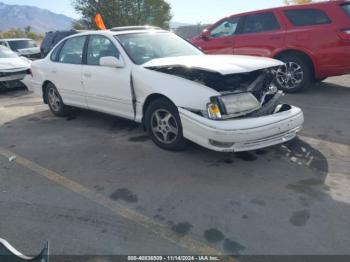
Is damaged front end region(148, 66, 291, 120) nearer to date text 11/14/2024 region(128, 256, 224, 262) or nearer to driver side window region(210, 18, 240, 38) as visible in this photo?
date text 11/14/2024 region(128, 256, 224, 262)

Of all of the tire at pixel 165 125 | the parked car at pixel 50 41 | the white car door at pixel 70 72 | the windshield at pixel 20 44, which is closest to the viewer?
the tire at pixel 165 125

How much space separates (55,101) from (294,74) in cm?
488

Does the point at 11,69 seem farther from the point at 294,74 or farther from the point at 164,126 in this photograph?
the point at 294,74

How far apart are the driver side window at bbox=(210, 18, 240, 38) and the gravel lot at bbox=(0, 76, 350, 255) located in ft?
12.1

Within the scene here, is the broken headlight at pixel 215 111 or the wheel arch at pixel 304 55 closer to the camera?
the broken headlight at pixel 215 111

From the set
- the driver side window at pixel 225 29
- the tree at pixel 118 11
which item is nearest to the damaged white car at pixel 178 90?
the driver side window at pixel 225 29

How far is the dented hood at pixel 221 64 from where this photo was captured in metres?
3.85

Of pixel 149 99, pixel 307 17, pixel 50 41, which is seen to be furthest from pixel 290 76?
pixel 50 41

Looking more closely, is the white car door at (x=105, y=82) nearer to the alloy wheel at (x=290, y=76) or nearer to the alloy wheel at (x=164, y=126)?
the alloy wheel at (x=164, y=126)

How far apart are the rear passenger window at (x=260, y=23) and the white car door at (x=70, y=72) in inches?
158

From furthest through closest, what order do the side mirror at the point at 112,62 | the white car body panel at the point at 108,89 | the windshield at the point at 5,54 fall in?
the windshield at the point at 5,54, the white car body panel at the point at 108,89, the side mirror at the point at 112,62

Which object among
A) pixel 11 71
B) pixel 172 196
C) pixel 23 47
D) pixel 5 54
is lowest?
pixel 23 47

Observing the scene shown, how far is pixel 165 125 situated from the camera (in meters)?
4.39

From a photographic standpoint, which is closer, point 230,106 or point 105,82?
point 230,106
